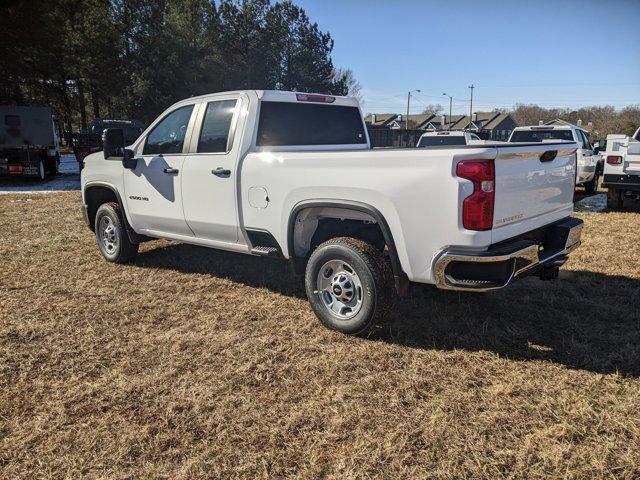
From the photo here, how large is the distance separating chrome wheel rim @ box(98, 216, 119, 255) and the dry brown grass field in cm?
80

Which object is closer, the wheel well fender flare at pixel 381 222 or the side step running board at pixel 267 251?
the wheel well fender flare at pixel 381 222

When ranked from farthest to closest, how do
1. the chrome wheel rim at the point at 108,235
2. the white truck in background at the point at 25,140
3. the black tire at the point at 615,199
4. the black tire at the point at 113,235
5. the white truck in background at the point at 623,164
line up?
the white truck in background at the point at 25,140 < the black tire at the point at 615,199 < the white truck in background at the point at 623,164 < the chrome wheel rim at the point at 108,235 < the black tire at the point at 113,235

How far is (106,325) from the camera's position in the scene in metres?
4.38

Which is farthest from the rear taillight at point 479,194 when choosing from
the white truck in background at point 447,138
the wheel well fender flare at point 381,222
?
the white truck in background at point 447,138

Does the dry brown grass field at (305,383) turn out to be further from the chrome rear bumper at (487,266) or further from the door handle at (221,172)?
the door handle at (221,172)

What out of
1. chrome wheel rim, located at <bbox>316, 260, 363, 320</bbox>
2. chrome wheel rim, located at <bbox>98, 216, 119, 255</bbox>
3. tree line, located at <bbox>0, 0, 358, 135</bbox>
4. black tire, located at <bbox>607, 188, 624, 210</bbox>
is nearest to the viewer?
chrome wheel rim, located at <bbox>316, 260, 363, 320</bbox>

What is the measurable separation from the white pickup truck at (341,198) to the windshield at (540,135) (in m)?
9.13

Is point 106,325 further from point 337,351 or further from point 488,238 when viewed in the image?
point 488,238

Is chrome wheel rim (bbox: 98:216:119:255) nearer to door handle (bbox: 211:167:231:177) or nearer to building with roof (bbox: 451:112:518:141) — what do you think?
door handle (bbox: 211:167:231:177)

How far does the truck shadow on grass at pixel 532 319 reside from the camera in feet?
12.2

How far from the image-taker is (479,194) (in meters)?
3.20

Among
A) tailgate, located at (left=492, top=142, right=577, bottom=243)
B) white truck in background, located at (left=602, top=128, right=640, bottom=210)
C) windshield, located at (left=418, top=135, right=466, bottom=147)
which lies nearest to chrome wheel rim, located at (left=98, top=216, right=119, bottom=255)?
tailgate, located at (left=492, top=142, right=577, bottom=243)

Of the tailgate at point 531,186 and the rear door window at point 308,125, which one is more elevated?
the rear door window at point 308,125

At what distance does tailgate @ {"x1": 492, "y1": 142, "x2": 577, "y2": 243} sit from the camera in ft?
10.9
